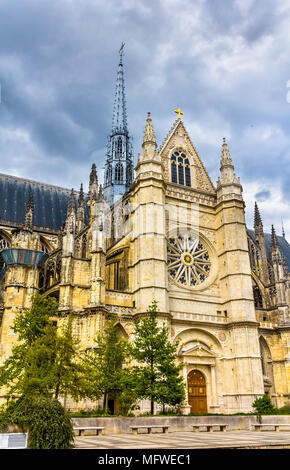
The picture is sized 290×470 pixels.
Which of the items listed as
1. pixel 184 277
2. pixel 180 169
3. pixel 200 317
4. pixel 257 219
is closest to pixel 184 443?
pixel 200 317

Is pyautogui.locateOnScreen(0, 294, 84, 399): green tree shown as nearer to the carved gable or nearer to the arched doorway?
the arched doorway

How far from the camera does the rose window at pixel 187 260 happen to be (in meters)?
28.5

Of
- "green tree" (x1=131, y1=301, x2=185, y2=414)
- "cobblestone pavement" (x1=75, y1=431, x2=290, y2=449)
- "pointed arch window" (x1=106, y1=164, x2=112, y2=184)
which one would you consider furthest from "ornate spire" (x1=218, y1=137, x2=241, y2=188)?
"pointed arch window" (x1=106, y1=164, x2=112, y2=184)

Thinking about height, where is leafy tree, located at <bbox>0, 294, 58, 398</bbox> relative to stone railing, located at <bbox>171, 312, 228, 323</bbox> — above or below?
below

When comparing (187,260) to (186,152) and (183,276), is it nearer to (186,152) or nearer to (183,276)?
(183,276)

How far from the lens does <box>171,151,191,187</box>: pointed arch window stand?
103 feet

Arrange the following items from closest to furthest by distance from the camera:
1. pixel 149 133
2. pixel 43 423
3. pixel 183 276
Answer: pixel 43 423 → pixel 183 276 → pixel 149 133

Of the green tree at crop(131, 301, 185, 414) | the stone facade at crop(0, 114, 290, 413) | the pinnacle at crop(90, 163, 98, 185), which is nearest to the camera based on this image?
the green tree at crop(131, 301, 185, 414)

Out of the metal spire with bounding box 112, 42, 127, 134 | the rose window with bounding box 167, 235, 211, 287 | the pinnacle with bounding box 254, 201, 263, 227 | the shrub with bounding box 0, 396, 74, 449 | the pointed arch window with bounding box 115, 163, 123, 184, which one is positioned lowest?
the shrub with bounding box 0, 396, 74, 449

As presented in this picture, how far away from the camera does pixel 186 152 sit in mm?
32438

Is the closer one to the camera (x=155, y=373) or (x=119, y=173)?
(x=155, y=373)

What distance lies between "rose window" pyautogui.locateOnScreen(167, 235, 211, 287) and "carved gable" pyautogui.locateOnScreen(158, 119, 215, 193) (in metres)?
4.55

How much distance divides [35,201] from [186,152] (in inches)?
682

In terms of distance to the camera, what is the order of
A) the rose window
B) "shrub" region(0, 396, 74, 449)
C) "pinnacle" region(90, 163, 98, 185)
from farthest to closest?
"pinnacle" region(90, 163, 98, 185), the rose window, "shrub" region(0, 396, 74, 449)
